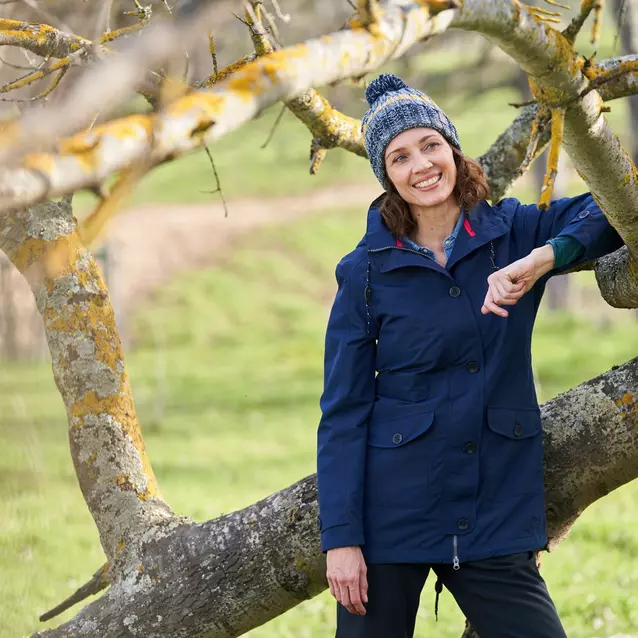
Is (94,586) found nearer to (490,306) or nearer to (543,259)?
(490,306)

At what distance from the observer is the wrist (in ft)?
8.08

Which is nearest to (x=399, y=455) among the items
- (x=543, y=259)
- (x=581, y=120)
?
(x=543, y=259)

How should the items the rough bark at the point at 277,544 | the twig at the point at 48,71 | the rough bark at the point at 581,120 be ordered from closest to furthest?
the rough bark at the point at 581,120
the twig at the point at 48,71
the rough bark at the point at 277,544

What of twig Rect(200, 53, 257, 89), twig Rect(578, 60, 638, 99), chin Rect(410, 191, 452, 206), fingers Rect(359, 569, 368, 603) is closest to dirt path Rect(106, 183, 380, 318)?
→ twig Rect(200, 53, 257, 89)

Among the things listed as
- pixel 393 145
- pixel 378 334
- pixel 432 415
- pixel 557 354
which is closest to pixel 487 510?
pixel 432 415

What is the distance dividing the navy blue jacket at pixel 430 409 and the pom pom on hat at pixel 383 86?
14.5 inches

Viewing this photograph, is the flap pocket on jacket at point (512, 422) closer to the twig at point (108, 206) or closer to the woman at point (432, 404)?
the woman at point (432, 404)

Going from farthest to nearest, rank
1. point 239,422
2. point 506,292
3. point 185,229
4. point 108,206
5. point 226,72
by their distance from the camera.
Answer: point 185,229
point 239,422
point 226,72
point 506,292
point 108,206

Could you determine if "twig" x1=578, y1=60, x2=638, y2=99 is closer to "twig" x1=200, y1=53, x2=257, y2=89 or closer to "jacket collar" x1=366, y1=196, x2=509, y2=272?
"jacket collar" x1=366, y1=196, x2=509, y2=272

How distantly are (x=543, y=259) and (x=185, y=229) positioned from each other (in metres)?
20.3

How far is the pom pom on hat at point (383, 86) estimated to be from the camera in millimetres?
2721

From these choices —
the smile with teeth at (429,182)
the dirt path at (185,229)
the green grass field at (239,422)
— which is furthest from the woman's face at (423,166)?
the dirt path at (185,229)

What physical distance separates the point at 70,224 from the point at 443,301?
1.41 metres

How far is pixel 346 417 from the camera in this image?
2564 millimetres
